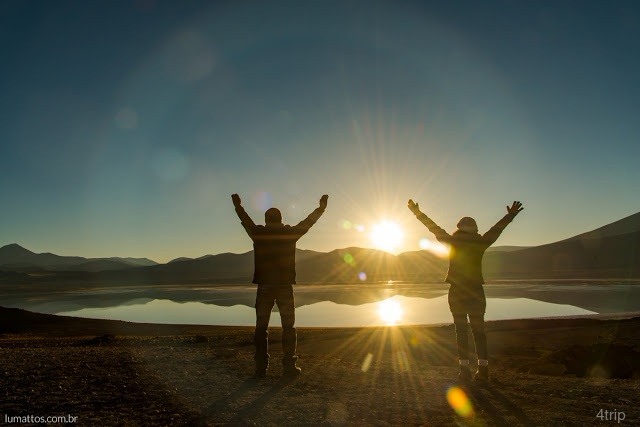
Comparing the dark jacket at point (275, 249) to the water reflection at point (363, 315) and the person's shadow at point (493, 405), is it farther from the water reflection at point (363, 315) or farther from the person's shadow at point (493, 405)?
the water reflection at point (363, 315)

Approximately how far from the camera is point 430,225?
8.06 metres

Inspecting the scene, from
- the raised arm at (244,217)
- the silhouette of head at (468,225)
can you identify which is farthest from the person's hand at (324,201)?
the silhouette of head at (468,225)

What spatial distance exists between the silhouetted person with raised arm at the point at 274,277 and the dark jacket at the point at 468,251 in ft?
8.65

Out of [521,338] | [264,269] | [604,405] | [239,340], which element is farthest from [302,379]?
[521,338]

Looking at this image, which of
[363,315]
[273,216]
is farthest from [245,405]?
[363,315]

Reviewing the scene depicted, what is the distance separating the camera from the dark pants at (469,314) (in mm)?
7484

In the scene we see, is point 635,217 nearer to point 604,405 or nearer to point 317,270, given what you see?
point 317,270

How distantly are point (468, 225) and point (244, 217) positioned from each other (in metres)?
4.04

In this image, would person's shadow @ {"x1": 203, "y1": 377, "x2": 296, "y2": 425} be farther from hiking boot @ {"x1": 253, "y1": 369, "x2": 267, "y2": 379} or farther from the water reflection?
the water reflection

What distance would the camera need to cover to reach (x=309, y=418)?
5.34m

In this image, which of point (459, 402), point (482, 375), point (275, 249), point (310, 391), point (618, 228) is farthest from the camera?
point (618, 228)

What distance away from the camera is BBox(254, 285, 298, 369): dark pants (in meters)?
7.59

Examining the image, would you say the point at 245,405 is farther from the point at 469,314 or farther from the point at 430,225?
the point at 430,225

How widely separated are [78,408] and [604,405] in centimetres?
694
